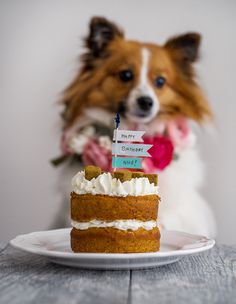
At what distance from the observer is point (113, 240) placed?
50.2 inches

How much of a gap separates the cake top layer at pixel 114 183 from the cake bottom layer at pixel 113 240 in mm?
92

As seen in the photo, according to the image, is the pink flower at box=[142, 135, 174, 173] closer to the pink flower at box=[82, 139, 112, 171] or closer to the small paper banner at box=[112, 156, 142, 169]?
the pink flower at box=[82, 139, 112, 171]

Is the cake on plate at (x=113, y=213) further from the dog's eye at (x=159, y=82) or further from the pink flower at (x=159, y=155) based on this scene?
the dog's eye at (x=159, y=82)

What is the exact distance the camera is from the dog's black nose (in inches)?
111

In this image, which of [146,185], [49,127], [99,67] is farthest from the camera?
[49,127]

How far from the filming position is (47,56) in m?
3.23

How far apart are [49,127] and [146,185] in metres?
1.98

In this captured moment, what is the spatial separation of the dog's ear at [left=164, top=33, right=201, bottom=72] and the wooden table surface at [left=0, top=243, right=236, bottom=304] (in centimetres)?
187

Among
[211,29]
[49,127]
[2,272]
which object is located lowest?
[2,272]

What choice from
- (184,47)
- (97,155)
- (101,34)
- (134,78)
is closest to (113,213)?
(97,155)

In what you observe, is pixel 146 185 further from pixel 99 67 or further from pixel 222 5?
pixel 222 5

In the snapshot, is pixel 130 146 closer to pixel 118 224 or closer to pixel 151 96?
pixel 118 224

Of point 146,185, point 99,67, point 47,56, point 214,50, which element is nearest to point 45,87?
point 47,56

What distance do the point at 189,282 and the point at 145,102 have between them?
1.83 m
